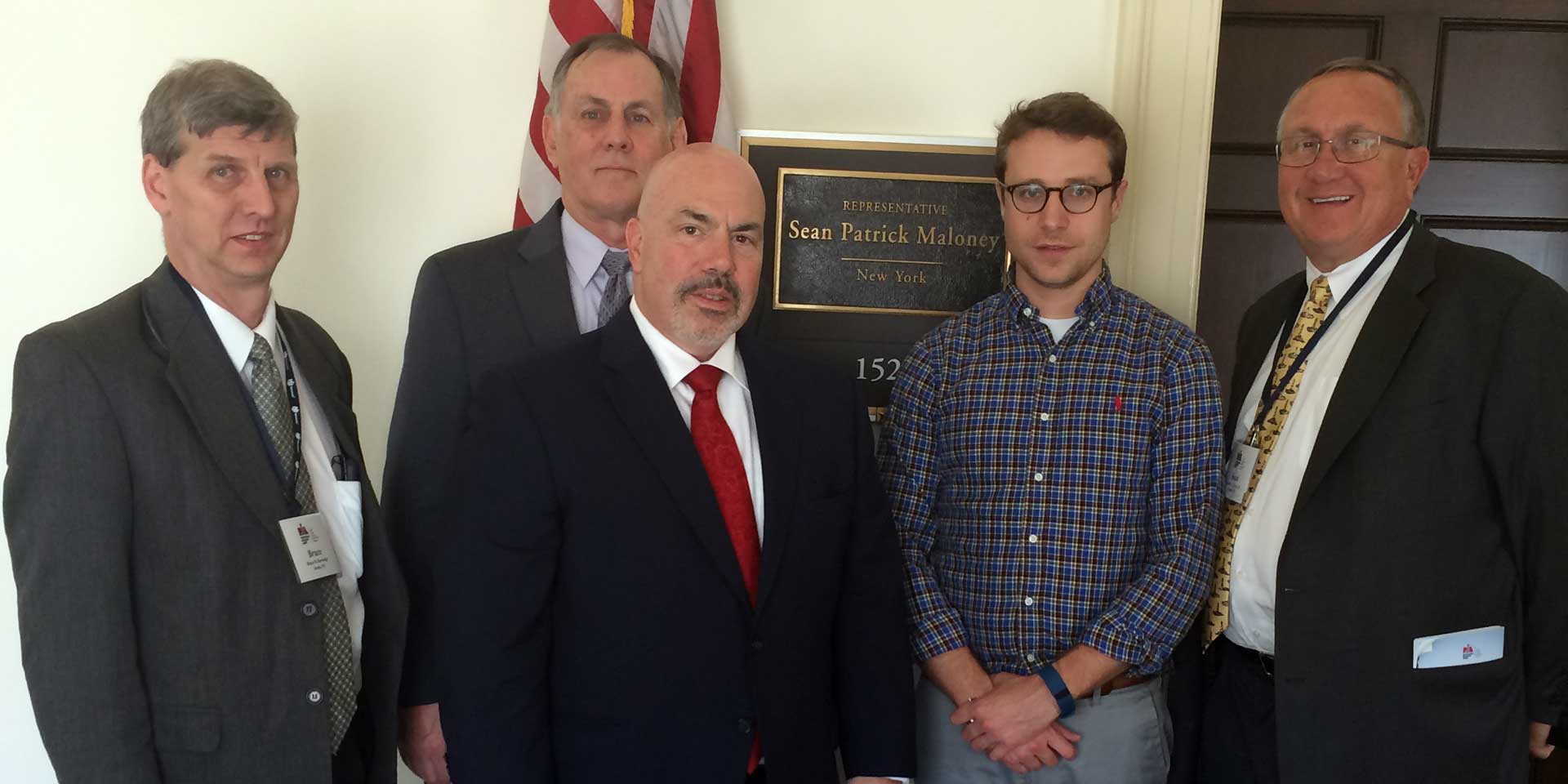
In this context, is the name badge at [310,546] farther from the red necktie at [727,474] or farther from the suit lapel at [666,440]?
the red necktie at [727,474]

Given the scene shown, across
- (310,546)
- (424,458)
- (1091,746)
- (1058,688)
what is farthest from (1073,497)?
(310,546)

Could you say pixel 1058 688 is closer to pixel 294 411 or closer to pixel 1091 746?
pixel 1091 746

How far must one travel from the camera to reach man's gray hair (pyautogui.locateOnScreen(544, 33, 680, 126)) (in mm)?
2410

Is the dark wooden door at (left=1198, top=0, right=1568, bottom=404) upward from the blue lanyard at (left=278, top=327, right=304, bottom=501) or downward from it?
upward

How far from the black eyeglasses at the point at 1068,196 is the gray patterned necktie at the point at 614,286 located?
847 mm

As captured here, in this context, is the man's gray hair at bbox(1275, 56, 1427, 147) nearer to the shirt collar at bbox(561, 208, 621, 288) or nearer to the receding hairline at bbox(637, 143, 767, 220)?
the receding hairline at bbox(637, 143, 767, 220)

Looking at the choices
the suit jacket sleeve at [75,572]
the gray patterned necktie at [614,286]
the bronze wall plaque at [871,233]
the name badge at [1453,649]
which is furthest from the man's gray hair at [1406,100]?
the suit jacket sleeve at [75,572]

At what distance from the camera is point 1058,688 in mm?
2123

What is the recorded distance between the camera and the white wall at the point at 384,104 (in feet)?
9.23

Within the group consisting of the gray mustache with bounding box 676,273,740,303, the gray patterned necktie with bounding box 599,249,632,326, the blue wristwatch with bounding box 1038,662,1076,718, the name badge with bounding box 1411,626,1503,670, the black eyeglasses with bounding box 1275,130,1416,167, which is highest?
the black eyeglasses with bounding box 1275,130,1416,167

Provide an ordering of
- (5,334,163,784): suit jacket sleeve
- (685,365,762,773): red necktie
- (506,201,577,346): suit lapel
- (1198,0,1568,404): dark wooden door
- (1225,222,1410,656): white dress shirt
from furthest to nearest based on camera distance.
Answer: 1. (1198,0,1568,404): dark wooden door
2. (506,201,577,346): suit lapel
3. (1225,222,1410,656): white dress shirt
4. (685,365,762,773): red necktie
5. (5,334,163,784): suit jacket sleeve

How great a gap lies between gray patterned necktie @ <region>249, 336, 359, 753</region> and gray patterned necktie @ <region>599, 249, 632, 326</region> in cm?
67

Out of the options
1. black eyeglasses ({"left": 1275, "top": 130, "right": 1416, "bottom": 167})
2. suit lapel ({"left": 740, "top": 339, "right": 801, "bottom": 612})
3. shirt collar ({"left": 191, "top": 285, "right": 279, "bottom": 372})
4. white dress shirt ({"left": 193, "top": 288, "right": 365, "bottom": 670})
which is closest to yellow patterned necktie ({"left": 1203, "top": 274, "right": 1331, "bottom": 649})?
black eyeglasses ({"left": 1275, "top": 130, "right": 1416, "bottom": 167})

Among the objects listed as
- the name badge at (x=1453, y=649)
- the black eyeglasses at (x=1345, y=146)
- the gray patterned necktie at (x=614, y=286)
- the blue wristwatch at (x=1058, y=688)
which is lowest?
the blue wristwatch at (x=1058, y=688)
